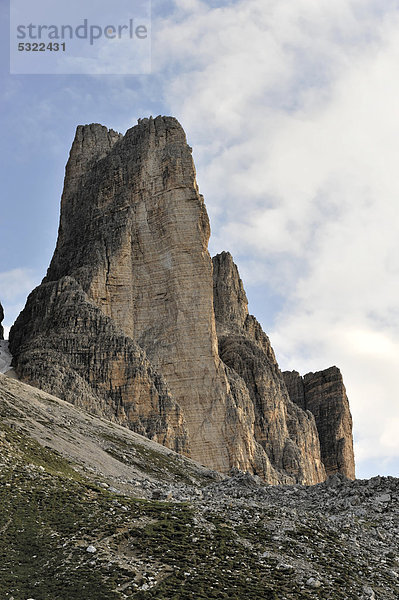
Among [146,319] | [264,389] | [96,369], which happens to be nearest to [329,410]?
[264,389]

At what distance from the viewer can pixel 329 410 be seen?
157625mm

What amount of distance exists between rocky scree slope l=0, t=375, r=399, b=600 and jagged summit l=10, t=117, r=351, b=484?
40.2m

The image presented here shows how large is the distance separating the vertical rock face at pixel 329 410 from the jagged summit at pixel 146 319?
27559 mm

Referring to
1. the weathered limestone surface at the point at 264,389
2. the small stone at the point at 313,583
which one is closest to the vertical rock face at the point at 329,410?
the weathered limestone surface at the point at 264,389

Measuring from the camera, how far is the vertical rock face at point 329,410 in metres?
152

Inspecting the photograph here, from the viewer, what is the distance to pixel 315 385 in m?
163

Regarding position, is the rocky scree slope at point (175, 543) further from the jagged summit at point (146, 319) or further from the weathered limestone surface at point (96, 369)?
the jagged summit at point (146, 319)

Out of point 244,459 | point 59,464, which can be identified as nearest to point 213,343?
point 244,459

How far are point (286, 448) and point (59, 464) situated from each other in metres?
81.9

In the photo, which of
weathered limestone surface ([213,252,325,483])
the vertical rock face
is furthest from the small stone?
the vertical rock face

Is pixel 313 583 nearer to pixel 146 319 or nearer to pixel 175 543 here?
pixel 175 543

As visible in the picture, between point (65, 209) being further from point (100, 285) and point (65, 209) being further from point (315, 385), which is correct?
point (315, 385)

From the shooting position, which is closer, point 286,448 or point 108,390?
point 108,390

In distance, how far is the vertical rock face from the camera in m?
152
